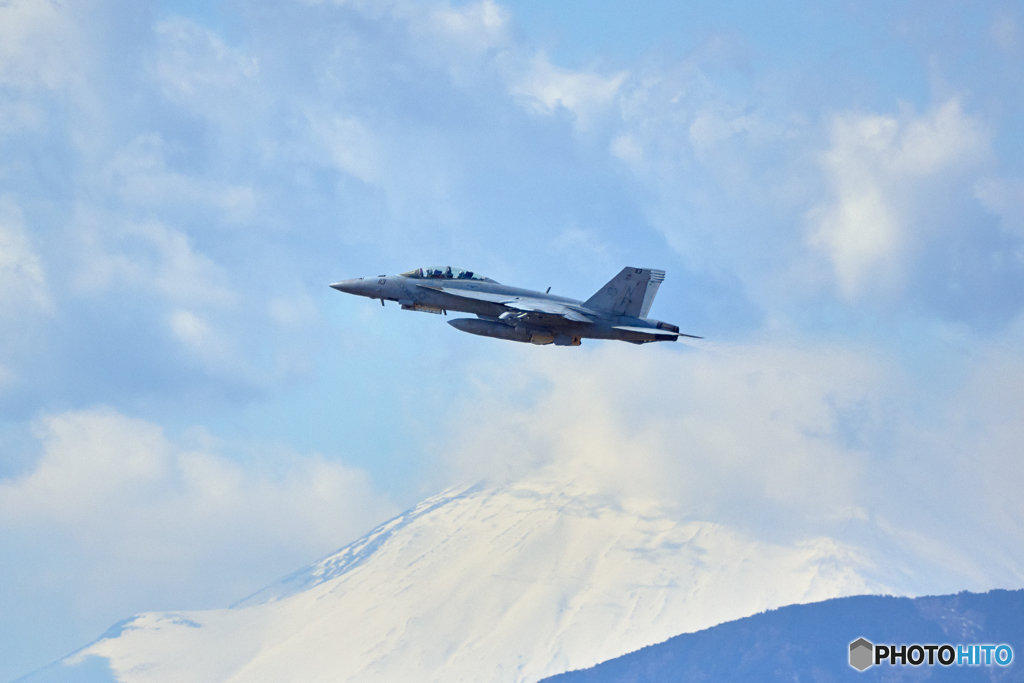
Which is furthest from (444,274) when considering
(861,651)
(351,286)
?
(861,651)

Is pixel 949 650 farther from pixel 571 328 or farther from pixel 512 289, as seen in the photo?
pixel 512 289

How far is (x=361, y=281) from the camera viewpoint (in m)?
74.6

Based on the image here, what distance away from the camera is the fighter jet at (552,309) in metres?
69.2

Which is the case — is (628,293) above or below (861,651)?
above

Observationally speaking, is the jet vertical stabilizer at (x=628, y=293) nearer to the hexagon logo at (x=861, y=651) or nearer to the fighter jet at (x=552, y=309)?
the fighter jet at (x=552, y=309)

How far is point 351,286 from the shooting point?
74.8 m

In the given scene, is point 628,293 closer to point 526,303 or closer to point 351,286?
point 526,303

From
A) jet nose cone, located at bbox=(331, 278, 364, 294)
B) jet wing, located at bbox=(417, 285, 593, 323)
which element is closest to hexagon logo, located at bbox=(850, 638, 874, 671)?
jet wing, located at bbox=(417, 285, 593, 323)

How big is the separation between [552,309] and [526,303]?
194cm

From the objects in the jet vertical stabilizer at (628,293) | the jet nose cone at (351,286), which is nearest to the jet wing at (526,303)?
the jet vertical stabilizer at (628,293)

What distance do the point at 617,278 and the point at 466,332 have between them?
10463mm

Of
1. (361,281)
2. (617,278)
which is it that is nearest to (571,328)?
(617,278)

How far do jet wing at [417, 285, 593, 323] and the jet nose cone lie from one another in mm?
4513

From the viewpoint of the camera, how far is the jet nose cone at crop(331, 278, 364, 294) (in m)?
74.6
